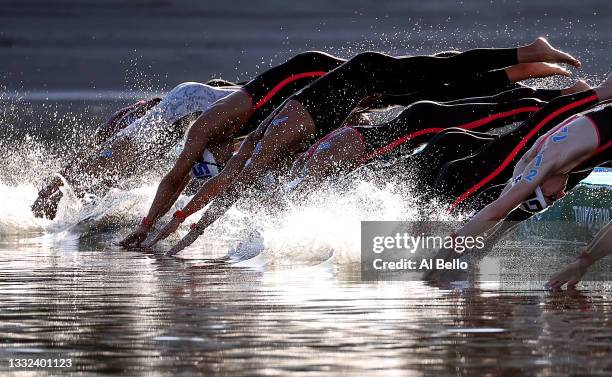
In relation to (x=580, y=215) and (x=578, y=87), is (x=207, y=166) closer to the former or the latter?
(x=580, y=215)

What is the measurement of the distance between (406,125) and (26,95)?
53.1 feet

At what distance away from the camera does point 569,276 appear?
542 cm

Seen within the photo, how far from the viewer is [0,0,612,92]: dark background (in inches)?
866

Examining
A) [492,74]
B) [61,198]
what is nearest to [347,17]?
[61,198]

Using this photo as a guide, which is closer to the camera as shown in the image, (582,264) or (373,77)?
(582,264)

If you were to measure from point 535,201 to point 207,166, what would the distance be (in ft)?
10.7

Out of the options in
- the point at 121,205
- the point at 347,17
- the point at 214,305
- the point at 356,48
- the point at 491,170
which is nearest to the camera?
the point at 214,305

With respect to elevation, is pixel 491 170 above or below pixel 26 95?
below

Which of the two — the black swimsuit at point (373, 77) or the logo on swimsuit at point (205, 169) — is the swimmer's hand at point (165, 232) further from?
the black swimsuit at point (373, 77)

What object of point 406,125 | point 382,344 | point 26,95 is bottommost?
point 382,344

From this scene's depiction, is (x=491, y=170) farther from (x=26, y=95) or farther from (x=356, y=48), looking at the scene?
(x=26, y=95)

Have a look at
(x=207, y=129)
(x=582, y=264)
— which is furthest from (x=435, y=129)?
(x=582, y=264)

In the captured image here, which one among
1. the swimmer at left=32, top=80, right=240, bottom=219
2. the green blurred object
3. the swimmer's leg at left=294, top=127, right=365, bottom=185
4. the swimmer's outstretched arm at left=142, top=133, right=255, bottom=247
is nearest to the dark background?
the swimmer at left=32, top=80, right=240, bottom=219

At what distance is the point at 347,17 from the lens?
23812 millimetres
